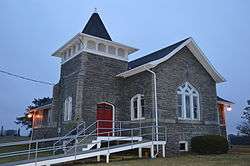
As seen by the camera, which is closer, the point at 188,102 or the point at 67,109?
the point at 188,102

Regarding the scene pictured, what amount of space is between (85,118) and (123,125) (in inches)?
116

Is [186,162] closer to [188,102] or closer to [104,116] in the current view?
[188,102]

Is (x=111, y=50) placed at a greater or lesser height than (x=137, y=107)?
greater

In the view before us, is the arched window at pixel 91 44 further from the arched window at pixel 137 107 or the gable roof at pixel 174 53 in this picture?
the arched window at pixel 137 107

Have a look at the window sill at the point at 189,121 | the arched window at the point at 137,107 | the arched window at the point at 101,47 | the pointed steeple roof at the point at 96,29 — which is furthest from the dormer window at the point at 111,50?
the window sill at the point at 189,121

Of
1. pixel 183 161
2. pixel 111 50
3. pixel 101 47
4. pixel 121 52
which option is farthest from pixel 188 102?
pixel 101 47

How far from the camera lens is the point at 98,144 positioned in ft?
50.8

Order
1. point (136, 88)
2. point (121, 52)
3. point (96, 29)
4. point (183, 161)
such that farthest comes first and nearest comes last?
point (96, 29), point (121, 52), point (136, 88), point (183, 161)

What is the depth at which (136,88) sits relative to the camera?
1939 centimetres

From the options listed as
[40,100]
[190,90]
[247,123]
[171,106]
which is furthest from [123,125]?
[40,100]

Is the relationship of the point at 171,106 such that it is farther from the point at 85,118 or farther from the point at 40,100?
the point at 40,100

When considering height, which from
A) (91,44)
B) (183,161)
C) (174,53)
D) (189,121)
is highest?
(91,44)

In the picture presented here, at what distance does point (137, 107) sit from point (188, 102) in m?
3.65

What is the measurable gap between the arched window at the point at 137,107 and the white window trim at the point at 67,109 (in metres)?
4.33
